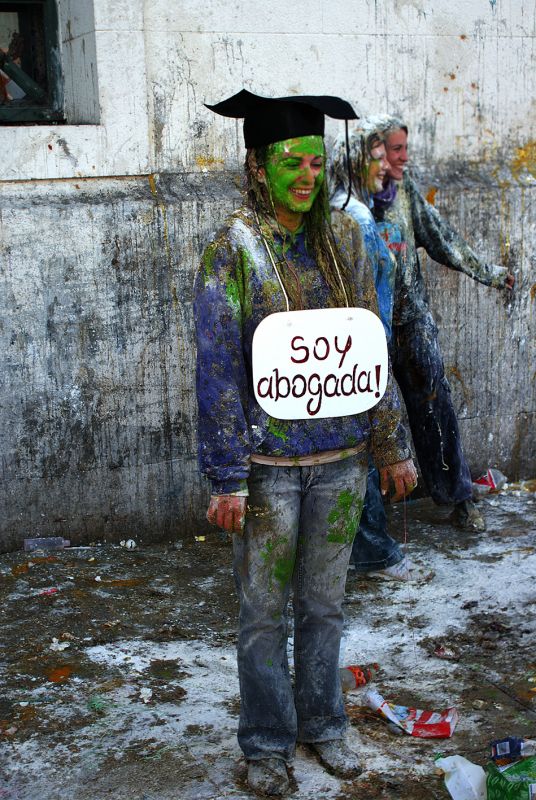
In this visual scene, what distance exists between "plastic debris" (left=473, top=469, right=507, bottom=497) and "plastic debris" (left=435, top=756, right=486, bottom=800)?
9.29 ft

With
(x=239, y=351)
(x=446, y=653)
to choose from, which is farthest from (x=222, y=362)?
(x=446, y=653)

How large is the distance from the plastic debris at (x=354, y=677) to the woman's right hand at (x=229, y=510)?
3.62ft

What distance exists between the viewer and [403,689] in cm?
402

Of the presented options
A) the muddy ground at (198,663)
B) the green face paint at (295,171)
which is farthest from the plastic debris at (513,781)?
the green face paint at (295,171)

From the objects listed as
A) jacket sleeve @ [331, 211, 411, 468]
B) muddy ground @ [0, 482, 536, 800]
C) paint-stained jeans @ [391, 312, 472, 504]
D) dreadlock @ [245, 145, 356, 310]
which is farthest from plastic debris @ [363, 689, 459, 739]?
paint-stained jeans @ [391, 312, 472, 504]

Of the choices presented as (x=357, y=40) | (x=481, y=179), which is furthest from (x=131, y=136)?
(x=481, y=179)

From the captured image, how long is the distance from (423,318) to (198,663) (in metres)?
1.95

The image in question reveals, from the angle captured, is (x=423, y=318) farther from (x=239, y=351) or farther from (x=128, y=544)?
(x=239, y=351)

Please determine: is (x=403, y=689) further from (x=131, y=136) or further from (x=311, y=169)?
(x=131, y=136)

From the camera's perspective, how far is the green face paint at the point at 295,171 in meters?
3.17

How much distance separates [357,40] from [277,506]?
122 inches

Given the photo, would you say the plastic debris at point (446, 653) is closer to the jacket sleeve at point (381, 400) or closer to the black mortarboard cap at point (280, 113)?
the jacket sleeve at point (381, 400)

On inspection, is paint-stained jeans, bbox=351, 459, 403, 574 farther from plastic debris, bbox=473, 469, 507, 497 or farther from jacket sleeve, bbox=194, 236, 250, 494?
jacket sleeve, bbox=194, 236, 250, 494

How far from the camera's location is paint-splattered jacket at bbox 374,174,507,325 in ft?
16.6
